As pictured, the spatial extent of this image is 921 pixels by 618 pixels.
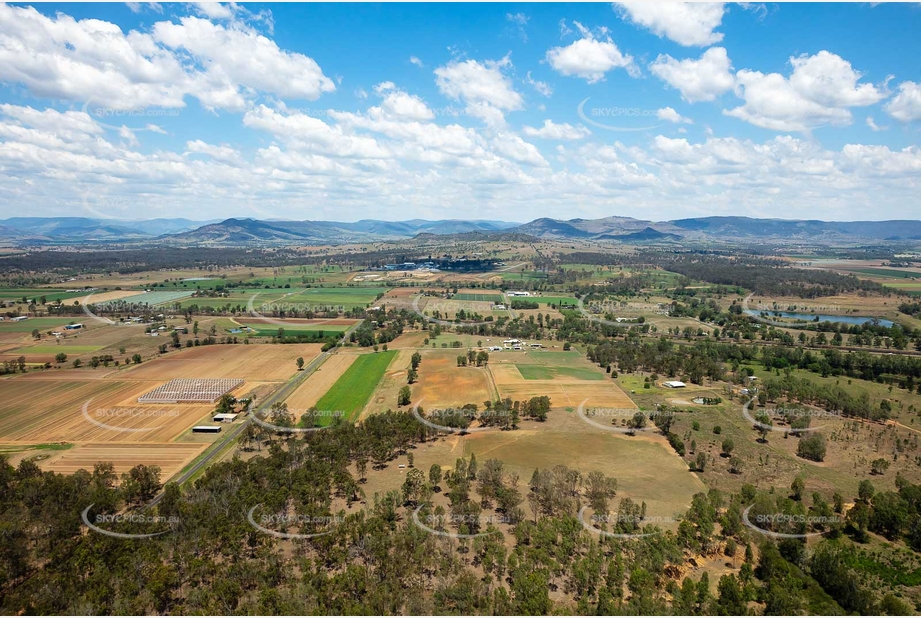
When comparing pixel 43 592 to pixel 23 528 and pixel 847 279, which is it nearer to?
pixel 23 528

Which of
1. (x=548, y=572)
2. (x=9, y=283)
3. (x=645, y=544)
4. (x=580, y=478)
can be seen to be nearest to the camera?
(x=548, y=572)

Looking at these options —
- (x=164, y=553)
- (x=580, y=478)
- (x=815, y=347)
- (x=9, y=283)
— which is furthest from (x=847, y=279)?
(x=9, y=283)
